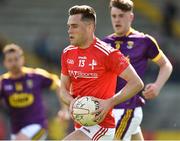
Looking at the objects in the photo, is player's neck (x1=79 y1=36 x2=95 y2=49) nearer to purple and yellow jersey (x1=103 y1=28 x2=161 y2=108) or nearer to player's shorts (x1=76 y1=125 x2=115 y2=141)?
player's shorts (x1=76 y1=125 x2=115 y2=141)

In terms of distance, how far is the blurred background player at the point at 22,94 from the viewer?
11.7m

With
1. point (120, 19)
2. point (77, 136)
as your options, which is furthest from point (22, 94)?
point (77, 136)

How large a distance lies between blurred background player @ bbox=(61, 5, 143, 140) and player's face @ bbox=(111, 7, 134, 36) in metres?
1.31

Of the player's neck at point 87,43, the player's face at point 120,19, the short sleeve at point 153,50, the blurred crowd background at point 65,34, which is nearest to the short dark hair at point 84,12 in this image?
the player's neck at point 87,43

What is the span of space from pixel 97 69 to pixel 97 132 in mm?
672

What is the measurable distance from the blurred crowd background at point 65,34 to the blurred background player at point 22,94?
521 centimetres

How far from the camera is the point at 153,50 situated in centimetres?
938

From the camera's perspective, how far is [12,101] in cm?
1175

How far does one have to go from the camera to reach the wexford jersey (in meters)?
7.86

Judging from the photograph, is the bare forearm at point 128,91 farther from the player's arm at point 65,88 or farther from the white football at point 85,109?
the player's arm at point 65,88

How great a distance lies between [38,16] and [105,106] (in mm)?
15436

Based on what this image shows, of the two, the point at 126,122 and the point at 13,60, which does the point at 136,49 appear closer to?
the point at 126,122

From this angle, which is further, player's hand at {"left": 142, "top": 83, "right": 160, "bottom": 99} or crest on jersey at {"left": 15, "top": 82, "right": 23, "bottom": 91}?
crest on jersey at {"left": 15, "top": 82, "right": 23, "bottom": 91}

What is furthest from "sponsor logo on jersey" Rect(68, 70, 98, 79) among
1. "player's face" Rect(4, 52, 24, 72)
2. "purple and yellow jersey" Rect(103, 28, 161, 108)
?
"player's face" Rect(4, 52, 24, 72)
